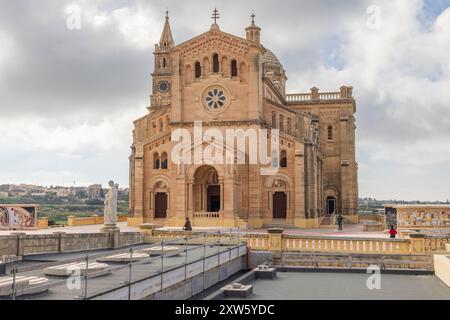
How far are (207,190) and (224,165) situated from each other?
5.00 metres

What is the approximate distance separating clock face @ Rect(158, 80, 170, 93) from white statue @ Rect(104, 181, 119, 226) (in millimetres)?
63565

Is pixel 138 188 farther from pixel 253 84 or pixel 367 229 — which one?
pixel 367 229

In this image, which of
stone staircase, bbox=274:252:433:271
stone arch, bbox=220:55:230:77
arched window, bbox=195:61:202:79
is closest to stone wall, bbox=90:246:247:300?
stone staircase, bbox=274:252:433:271

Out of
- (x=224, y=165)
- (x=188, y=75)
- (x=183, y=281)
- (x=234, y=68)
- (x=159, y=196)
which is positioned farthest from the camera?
(x=188, y=75)

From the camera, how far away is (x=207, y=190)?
171ft

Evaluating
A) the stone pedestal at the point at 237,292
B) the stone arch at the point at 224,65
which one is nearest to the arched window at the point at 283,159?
the stone arch at the point at 224,65

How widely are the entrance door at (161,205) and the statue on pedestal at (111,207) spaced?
2466cm

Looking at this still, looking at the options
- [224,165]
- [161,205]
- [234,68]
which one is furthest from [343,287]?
[234,68]

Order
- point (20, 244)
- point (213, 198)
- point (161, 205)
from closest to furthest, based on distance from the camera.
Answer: point (20, 244) < point (161, 205) < point (213, 198)

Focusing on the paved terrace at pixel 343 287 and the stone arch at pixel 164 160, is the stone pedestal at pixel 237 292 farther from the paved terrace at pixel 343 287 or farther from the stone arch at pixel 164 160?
the stone arch at pixel 164 160

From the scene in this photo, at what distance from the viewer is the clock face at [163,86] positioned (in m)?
89.4

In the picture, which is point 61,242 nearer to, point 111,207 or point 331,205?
point 111,207

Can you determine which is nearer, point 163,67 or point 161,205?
point 161,205
